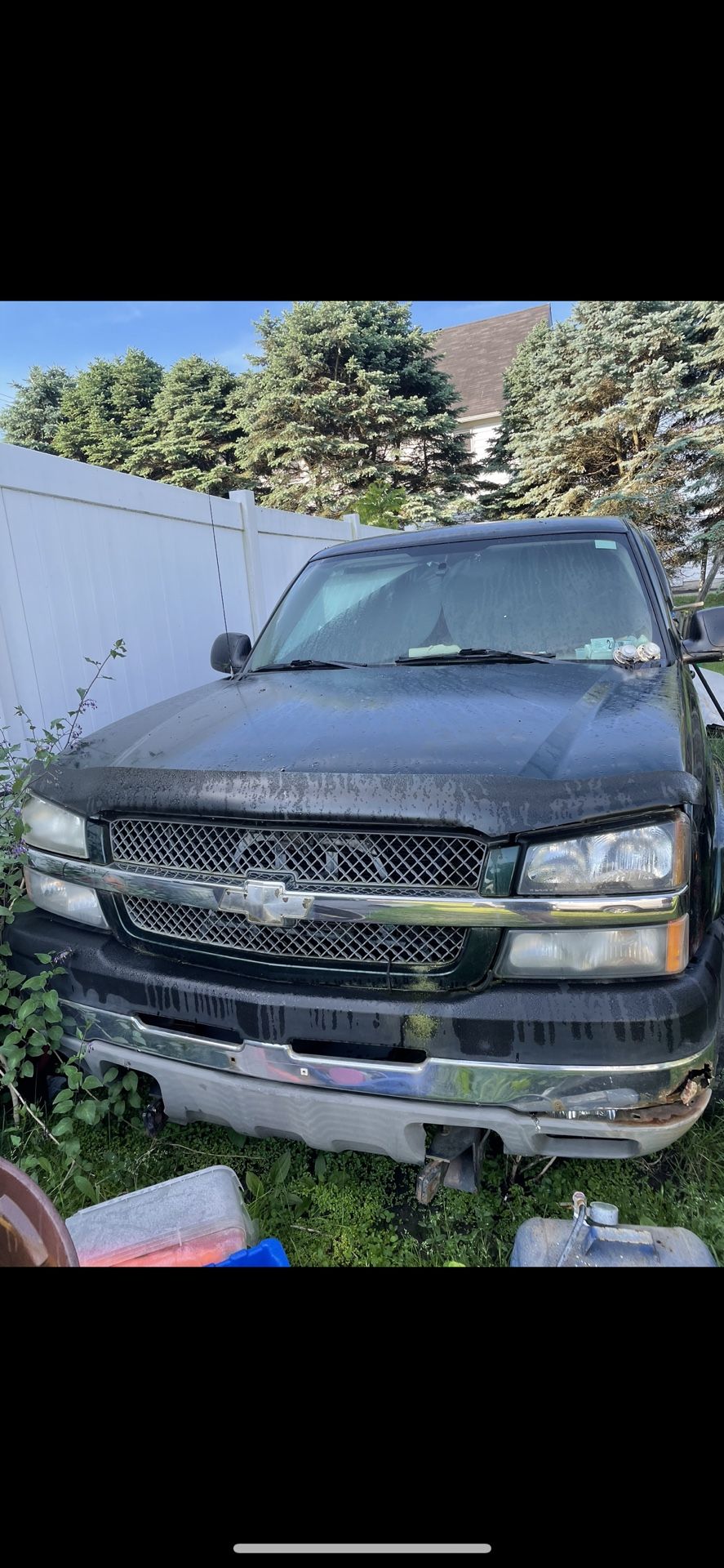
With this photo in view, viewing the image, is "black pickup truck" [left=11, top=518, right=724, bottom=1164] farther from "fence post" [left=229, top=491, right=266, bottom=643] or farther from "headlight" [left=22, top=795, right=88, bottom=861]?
"fence post" [left=229, top=491, right=266, bottom=643]

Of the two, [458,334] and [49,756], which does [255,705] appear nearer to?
[49,756]

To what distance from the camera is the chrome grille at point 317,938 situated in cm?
165

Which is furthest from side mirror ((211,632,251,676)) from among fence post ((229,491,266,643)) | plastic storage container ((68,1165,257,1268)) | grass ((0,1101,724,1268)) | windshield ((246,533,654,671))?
fence post ((229,491,266,643))

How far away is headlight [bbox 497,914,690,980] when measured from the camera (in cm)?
155

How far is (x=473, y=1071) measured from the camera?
5.23 ft

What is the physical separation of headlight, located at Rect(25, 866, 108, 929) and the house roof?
2379cm

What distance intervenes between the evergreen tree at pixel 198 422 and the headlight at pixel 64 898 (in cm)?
2378

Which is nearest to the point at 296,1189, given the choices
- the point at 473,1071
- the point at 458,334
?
the point at 473,1071

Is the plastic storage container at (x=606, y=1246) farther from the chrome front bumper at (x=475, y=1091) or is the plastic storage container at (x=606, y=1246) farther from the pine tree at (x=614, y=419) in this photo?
the pine tree at (x=614, y=419)

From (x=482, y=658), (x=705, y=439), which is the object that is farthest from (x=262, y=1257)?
(x=705, y=439)

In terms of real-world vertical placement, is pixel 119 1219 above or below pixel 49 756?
below

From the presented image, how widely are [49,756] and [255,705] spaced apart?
2.69 feet

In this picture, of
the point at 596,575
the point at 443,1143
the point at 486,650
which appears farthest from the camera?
the point at 596,575
